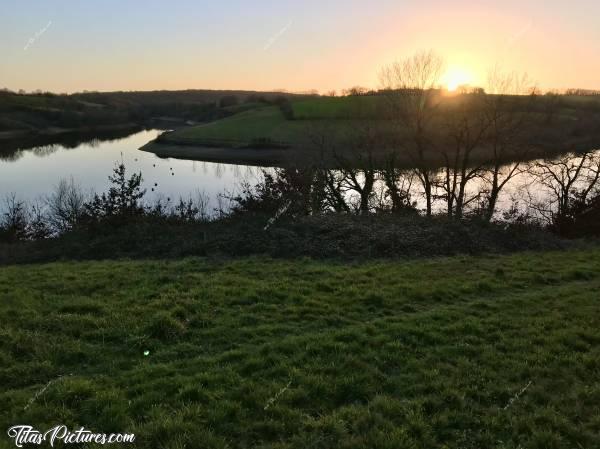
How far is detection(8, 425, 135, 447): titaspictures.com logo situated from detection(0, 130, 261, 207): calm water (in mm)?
29513

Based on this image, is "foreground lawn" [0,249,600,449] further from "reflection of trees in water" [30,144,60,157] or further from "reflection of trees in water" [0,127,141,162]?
"reflection of trees in water" [30,144,60,157]

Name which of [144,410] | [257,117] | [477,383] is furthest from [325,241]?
[257,117]

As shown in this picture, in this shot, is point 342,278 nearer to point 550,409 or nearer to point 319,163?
point 550,409

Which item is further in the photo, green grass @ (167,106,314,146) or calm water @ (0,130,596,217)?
green grass @ (167,106,314,146)

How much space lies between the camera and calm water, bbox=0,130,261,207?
4451cm

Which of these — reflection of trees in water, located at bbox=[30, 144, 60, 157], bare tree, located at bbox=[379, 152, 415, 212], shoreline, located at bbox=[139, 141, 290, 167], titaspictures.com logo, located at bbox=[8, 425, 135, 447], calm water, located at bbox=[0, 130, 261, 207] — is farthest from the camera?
shoreline, located at bbox=[139, 141, 290, 167]

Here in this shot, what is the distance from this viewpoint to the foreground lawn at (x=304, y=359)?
5043 millimetres

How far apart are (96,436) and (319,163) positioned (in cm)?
2433

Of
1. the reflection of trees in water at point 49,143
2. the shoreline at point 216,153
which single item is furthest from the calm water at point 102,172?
the shoreline at point 216,153

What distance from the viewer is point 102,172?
180 ft

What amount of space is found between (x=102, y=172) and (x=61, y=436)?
180 feet

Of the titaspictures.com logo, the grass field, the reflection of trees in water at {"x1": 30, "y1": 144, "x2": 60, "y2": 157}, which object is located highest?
the grass field

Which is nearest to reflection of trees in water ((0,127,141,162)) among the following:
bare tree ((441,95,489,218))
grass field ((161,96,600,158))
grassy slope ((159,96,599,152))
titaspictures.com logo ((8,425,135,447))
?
grass field ((161,96,600,158))

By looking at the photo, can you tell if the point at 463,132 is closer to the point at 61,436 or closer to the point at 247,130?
the point at 61,436
